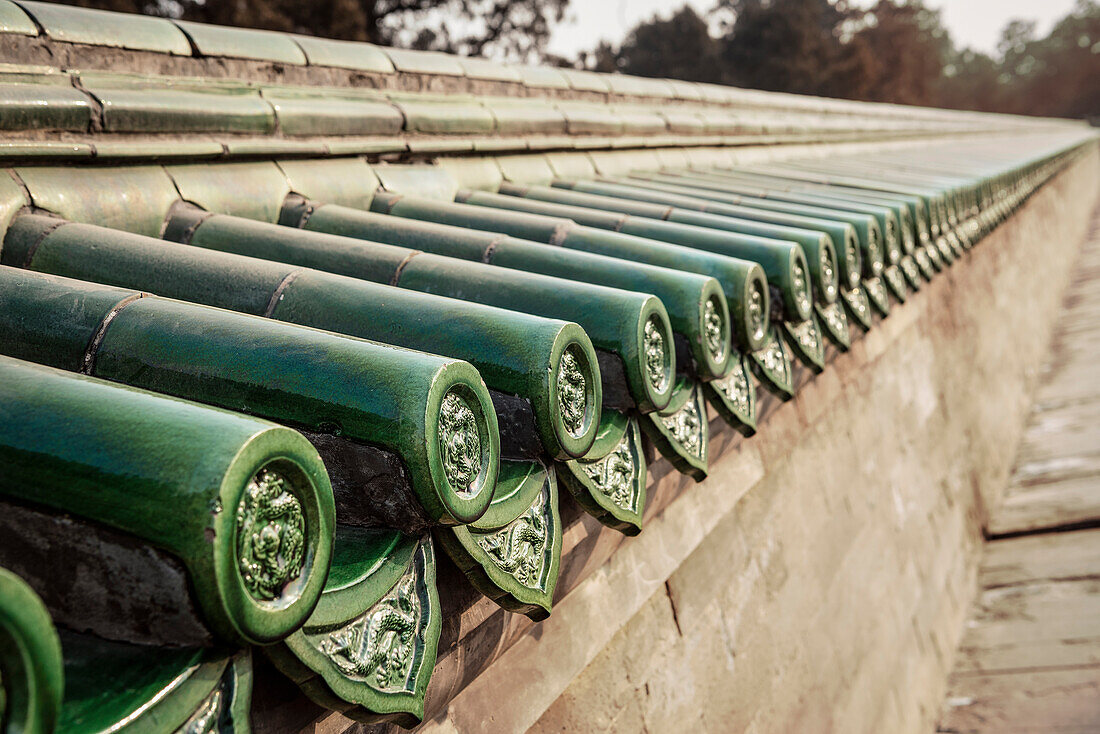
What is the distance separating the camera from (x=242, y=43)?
7.89 ft

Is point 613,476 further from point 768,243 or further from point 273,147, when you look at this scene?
point 273,147

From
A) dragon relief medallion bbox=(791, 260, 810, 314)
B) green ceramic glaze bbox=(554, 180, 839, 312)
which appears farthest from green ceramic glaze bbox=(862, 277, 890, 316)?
dragon relief medallion bbox=(791, 260, 810, 314)

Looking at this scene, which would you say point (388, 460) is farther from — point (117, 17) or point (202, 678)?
point (117, 17)

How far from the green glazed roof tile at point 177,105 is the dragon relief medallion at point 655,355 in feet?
3.97

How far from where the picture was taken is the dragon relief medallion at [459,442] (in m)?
0.98

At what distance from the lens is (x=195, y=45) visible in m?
2.23

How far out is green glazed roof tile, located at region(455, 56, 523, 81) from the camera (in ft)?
11.3

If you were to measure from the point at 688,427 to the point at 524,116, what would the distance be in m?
2.03

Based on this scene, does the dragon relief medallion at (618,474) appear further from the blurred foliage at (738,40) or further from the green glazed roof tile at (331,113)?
the blurred foliage at (738,40)

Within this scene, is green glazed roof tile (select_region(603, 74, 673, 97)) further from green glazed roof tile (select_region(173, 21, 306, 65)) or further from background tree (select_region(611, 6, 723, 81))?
background tree (select_region(611, 6, 723, 81))

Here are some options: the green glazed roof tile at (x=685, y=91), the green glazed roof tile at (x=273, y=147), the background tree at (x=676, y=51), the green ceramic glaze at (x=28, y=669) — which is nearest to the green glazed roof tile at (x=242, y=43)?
the green glazed roof tile at (x=273, y=147)

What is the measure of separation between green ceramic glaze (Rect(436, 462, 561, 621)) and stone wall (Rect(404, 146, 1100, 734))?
10.2 inches

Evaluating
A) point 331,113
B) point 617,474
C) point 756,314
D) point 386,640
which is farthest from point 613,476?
point 331,113

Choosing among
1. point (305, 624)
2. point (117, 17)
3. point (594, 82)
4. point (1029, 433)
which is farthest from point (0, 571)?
point (1029, 433)
